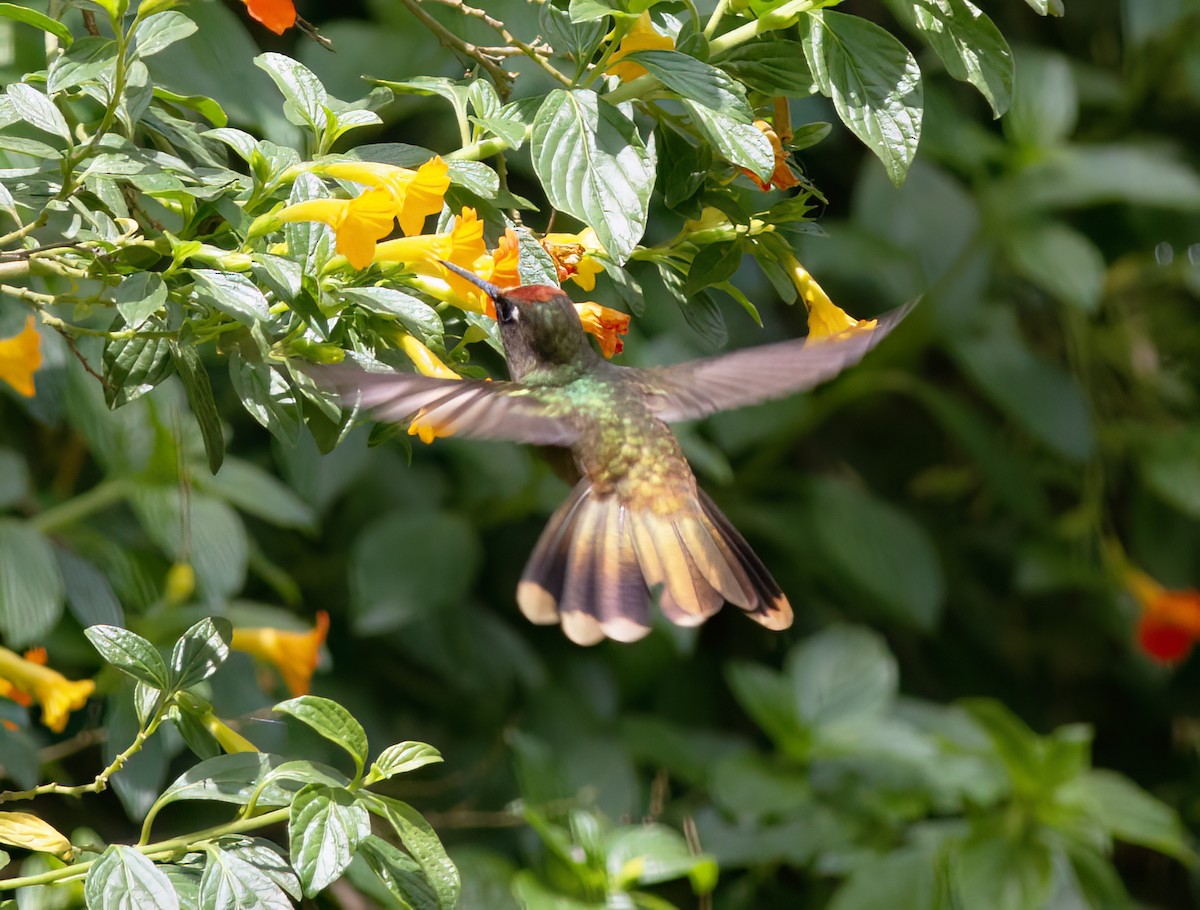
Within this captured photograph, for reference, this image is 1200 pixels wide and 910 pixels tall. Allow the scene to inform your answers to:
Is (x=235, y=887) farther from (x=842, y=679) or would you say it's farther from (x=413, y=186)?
(x=842, y=679)

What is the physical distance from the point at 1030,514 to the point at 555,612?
1.78 meters

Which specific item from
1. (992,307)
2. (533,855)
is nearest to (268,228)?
A: (533,855)

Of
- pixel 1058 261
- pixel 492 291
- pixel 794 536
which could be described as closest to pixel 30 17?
pixel 492 291

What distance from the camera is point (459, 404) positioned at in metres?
0.73

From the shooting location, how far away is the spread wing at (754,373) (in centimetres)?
79

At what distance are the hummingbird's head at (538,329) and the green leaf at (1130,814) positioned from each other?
126 cm

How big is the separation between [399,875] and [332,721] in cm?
9

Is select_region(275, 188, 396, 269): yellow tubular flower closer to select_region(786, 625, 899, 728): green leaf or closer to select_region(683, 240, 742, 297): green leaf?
select_region(683, 240, 742, 297): green leaf

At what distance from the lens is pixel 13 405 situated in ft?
5.42

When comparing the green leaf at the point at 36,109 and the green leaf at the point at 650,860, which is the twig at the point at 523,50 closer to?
the green leaf at the point at 36,109

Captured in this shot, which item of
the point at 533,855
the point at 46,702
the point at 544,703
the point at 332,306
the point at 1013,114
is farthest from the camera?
the point at 1013,114

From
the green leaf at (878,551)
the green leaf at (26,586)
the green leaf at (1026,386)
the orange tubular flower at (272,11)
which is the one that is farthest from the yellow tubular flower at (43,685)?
the green leaf at (1026,386)

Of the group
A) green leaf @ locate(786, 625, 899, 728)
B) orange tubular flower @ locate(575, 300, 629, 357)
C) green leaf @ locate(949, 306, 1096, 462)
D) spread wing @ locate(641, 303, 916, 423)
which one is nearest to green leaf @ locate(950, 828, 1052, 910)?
green leaf @ locate(786, 625, 899, 728)

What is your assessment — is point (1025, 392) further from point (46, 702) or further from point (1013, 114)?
point (46, 702)
